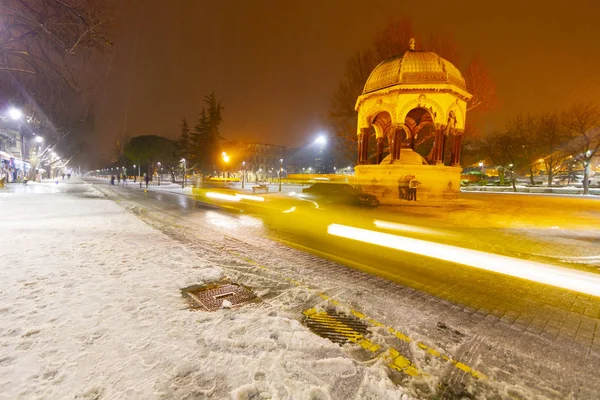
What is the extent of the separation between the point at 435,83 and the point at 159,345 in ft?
69.5

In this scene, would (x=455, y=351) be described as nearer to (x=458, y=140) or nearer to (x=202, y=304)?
(x=202, y=304)

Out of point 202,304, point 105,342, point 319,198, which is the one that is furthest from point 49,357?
point 319,198

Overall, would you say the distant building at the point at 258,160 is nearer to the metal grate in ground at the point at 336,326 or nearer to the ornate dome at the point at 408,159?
the ornate dome at the point at 408,159

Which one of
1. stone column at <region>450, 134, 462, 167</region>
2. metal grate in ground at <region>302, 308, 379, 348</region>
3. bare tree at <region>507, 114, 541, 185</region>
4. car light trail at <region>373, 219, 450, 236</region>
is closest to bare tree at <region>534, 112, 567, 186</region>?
bare tree at <region>507, 114, 541, 185</region>

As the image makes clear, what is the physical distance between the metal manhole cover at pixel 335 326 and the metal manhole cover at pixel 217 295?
111 cm

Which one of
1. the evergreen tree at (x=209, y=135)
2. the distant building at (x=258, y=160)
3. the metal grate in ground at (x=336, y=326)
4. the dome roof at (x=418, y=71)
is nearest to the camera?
the metal grate in ground at (x=336, y=326)

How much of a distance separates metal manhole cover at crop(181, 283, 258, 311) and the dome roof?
62.3 feet

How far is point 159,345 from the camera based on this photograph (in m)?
3.28

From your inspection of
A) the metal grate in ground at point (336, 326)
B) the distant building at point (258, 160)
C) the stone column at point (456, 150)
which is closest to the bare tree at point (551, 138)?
the stone column at point (456, 150)

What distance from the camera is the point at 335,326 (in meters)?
3.88

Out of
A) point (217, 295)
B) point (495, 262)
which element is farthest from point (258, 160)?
point (217, 295)

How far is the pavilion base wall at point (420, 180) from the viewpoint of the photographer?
63.2 feet

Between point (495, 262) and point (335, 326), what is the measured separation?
5.35 m

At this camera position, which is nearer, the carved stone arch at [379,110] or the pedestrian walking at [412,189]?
the pedestrian walking at [412,189]
